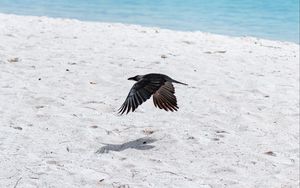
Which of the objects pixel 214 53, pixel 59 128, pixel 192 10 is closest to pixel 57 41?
pixel 214 53

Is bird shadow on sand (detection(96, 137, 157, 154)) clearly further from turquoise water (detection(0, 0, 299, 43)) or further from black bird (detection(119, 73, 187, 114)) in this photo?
turquoise water (detection(0, 0, 299, 43))

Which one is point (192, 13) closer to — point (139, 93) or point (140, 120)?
point (140, 120)

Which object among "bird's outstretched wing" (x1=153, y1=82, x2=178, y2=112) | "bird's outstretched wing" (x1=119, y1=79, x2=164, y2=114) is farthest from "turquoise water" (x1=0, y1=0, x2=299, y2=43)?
"bird's outstretched wing" (x1=119, y1=79, x2=164, y2=114)

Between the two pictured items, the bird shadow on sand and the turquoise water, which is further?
the turquoise water

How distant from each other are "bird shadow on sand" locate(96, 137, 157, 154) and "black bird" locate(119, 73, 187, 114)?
425mm

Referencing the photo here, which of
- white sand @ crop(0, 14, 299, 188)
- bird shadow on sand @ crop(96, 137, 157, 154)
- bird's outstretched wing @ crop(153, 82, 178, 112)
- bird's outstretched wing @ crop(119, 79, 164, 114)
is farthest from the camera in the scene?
bird's outstretched wing @ crop(153, 82, 178, 112)

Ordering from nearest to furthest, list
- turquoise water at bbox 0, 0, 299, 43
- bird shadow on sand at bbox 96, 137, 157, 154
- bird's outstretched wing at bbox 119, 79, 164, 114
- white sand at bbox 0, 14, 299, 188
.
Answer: white sand at bbox 0, 14, 299, 188 → bird's outstretched wing at bbox 119, 79, 164, 114 → bird shadow on sand at bbox 96, 137, 157, 154 → turquoise water at bbox 0, 0, 299, 43

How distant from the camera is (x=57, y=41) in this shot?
45.4 ft

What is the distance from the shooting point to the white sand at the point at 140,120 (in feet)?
20.1

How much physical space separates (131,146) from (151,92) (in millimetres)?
730

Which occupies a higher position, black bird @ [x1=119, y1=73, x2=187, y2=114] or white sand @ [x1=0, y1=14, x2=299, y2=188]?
black bird @ [x1=119, y1=73, x2=187, y2=114]

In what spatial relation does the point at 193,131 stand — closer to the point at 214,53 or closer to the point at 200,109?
the point at 200,109

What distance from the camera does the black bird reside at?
654cm

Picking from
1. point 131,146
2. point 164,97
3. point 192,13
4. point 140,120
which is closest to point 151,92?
point 164,97
